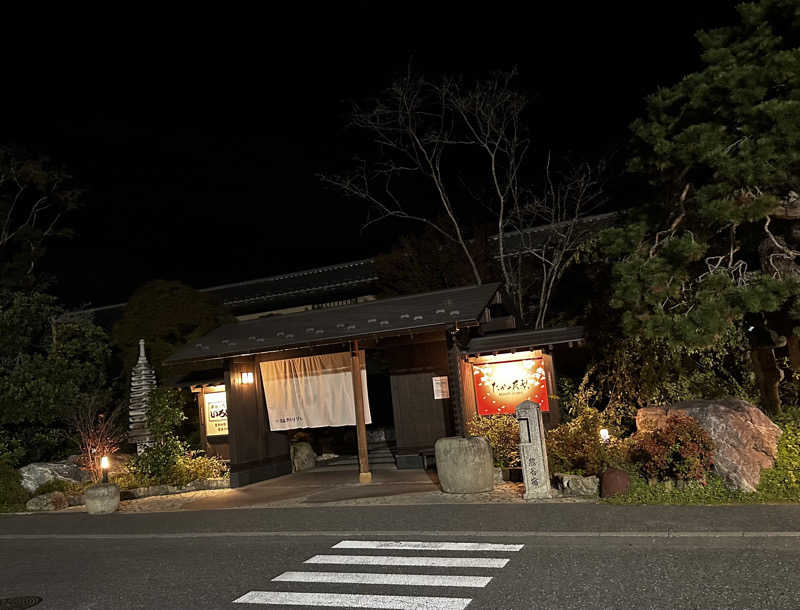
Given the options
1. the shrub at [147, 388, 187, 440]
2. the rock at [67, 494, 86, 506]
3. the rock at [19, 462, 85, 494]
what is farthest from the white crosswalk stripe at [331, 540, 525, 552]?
the rock at [19, 462, 85, 494]

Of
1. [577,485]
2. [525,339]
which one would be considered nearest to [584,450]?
[577,485]

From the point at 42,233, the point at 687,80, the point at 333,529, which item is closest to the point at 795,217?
the point at 687,80

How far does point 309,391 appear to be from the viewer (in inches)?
585

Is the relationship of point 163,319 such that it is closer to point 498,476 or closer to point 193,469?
point 193,469

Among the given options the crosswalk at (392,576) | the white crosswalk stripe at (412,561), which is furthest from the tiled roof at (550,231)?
the white crosswalk stripe at (412,561)

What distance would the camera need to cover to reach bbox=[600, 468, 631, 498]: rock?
923 cm

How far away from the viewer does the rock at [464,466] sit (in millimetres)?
10727

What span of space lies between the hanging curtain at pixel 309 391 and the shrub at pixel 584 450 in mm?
4608

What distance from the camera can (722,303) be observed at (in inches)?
366

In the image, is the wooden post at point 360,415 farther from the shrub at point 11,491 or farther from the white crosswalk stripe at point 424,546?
the shrub at point 11,491

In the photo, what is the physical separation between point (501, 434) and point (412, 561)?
18.1 feet

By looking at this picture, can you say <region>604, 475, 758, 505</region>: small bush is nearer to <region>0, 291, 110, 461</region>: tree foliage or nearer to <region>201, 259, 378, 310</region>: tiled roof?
<region>0, 291, 110, 461</region>: tree foliage

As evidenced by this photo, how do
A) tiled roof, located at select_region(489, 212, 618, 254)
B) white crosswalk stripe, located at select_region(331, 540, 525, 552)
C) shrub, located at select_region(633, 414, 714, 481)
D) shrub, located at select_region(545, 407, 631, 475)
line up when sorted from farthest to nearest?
tiled roof, located at select_region(489, 212, 618, 254)
shrub, located at select_region(545, 407, 631, 475)
shrub, located at select_region(633, 414, 714, 481)
white crosswalk stripe, located at select_region(331, 540, 525, 552)

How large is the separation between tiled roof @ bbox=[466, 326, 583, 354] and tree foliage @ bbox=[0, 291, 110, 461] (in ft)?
33.5
